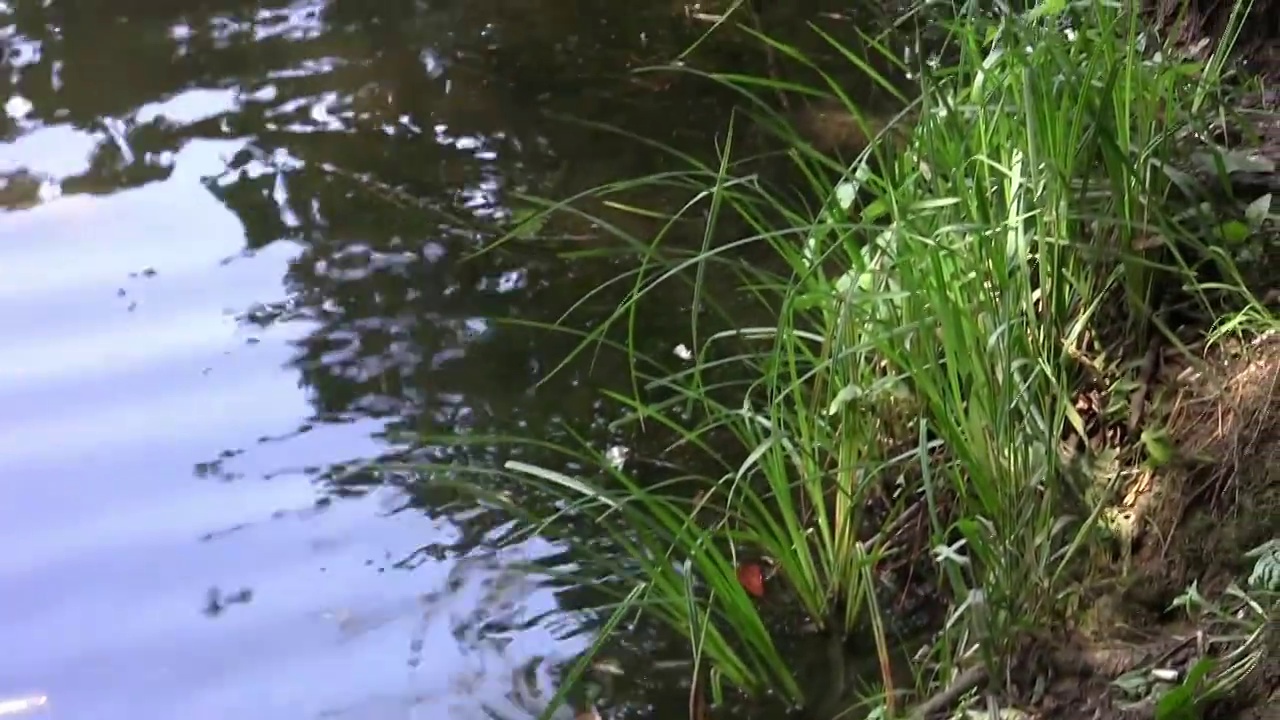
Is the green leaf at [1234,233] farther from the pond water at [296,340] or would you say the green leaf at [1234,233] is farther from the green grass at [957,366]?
the pond water at [296,340]

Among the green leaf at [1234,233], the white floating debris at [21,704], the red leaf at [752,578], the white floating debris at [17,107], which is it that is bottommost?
the red leaf at [752,578]

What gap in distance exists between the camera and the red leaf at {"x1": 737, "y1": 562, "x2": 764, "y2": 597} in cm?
169

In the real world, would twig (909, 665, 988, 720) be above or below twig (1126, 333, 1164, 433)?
below

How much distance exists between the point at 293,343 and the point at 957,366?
113 cm

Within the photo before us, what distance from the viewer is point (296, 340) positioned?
7.11 ft

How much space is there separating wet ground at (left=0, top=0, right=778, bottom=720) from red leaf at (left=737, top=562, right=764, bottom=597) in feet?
0.60

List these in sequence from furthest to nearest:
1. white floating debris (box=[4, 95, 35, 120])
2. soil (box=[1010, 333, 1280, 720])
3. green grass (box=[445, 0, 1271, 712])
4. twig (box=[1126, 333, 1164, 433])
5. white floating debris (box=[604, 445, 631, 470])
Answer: white floating debris (box=[4, 95, 35, 120]) < white floating debris (box=[604, 445, 631, 470]) < twig (box=[1126, 333, 1164, 433]) < green grass (box=[445, 0, 1271, 712]) < soil (box=[1010, 333, 1280, 720])

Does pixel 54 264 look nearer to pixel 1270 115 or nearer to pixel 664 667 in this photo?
pixel 664 667

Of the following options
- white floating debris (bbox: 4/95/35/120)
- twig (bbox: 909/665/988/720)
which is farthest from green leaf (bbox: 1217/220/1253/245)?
white floating debris (bbox: 4/95/35/120)

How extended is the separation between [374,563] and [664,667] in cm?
44

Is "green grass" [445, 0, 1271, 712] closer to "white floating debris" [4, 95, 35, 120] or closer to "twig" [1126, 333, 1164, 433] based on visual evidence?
"twig" [1126, 333, 1164, 433]

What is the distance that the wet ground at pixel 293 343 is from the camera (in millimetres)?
1672

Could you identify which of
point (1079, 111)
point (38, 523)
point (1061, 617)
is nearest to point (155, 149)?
point (38, 523)

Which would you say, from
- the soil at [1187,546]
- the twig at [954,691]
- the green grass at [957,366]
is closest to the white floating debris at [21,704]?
the green grass at [957,366]
